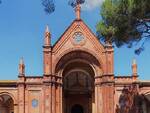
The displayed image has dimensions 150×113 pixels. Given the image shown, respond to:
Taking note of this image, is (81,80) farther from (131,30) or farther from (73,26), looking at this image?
(131,30)

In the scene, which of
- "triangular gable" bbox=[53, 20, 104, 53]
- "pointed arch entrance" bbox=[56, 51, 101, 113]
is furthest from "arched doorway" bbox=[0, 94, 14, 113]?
"triangular gable" bbox=[53, 20, 104, 53]

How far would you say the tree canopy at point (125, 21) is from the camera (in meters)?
25.1

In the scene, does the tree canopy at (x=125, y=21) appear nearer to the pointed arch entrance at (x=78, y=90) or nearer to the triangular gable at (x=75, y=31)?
the triangular gable at (x=75, y=31)

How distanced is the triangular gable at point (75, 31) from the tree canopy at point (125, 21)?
65.6 ft

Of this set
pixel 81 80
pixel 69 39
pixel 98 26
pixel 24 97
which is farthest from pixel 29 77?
pixel 98 26

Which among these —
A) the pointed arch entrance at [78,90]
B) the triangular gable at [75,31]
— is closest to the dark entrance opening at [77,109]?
the pointed arch entrance at [78,90]

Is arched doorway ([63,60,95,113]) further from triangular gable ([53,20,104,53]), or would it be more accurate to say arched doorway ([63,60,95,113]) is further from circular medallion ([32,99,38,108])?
circular medallion ([32,99,38,108])

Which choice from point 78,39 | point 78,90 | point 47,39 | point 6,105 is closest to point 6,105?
point 6,105

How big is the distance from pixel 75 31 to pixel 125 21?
22090mm

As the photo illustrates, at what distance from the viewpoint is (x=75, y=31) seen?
47.8 metres

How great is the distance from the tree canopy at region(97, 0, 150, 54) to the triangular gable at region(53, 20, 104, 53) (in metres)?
20.0

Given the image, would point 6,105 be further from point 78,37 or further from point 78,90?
point 78,37

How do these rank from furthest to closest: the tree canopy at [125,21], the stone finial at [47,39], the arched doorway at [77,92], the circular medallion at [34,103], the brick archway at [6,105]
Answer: the arched doorway at [77,92] < the brick archway at [6,105] < the stone finial at [47,39] < the circular medallion at [34,103] < the tree canopy at [125,21]

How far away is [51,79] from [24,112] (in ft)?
13.4
